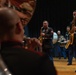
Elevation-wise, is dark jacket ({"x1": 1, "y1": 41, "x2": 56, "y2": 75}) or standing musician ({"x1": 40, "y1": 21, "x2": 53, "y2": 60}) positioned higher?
dark jacket ({"x1": 1, "y1": 41, "x2": 56, "y2": 75})

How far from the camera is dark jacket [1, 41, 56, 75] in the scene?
123cm

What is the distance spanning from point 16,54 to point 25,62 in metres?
0.05

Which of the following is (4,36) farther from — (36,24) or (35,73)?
(36,24)

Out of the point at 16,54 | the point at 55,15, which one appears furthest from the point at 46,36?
the point at 55,15

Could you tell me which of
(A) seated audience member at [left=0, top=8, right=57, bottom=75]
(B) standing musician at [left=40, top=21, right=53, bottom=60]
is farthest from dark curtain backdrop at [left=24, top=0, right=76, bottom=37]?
(A) seated audience member at [left=0, top=8, right=57, bottom=75]

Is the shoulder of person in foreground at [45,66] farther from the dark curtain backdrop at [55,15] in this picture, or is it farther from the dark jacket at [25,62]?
the dark curtain backdrop at [55,15]

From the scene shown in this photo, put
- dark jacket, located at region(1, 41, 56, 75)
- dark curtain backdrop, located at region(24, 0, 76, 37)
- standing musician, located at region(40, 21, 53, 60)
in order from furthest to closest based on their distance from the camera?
dark curtain backdrop, located at region(24, 0, 76, 37)
standing musician, located at region(40, 21, 53, 60)
dark jacket, located at region(1, 41, 56, 75)

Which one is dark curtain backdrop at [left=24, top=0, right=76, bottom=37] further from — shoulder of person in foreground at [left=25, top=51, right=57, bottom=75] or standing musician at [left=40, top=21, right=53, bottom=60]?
shoulder of person in foreground at [left=25, top=51, right=57, bottom=75]

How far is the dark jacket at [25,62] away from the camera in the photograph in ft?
4.02

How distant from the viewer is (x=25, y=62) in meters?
1.24

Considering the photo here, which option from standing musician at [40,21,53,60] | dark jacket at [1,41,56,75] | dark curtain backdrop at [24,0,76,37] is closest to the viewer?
dark jacket at [1,41,56,75]

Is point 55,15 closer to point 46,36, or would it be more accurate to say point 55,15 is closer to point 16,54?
point 46,36

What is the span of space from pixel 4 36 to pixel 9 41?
31mm

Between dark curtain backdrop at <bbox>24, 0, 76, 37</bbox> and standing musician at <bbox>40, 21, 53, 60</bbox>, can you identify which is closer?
standing musician at <bbox>40, 21, 53, 60</bbox>
